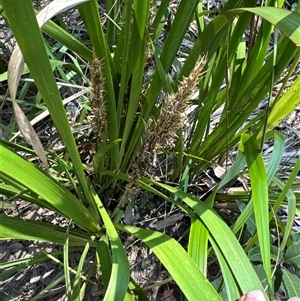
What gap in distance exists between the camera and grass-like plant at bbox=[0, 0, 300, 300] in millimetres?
584

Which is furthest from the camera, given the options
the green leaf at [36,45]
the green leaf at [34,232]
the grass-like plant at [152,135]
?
the green leaf at [34,232]

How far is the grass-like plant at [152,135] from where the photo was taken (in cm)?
58

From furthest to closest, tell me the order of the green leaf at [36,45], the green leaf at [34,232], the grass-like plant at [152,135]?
1. the green leaf at [34,232]
2. the grass-like plant at [152,135]
3. the green leaf at [36,45]

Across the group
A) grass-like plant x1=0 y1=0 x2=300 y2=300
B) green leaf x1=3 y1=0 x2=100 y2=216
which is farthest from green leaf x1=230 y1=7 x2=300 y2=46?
green leaf x1=3 y1=0 x2=100 y2=216

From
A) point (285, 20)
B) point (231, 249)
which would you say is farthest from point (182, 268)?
point (285, 20)

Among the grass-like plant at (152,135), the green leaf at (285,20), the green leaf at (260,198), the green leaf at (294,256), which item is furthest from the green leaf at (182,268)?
the green leaf at (285,20)

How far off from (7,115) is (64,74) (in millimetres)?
208

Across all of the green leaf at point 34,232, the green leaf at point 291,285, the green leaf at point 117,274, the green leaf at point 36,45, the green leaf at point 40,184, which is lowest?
the green leaf at point 291,285

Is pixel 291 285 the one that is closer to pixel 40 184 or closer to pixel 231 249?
pixel 231 249

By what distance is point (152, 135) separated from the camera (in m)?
0.70

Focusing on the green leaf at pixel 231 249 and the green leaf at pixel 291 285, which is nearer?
the green leaf at pixel 231 249

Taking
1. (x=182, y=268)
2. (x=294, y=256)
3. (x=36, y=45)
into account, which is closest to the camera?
(x=36, y=45)

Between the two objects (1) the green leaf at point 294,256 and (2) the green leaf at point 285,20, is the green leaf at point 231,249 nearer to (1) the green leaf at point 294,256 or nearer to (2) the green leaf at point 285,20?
(1) the green leaf at point 294,256

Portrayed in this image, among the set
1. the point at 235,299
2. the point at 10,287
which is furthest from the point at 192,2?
the point at 10,287
